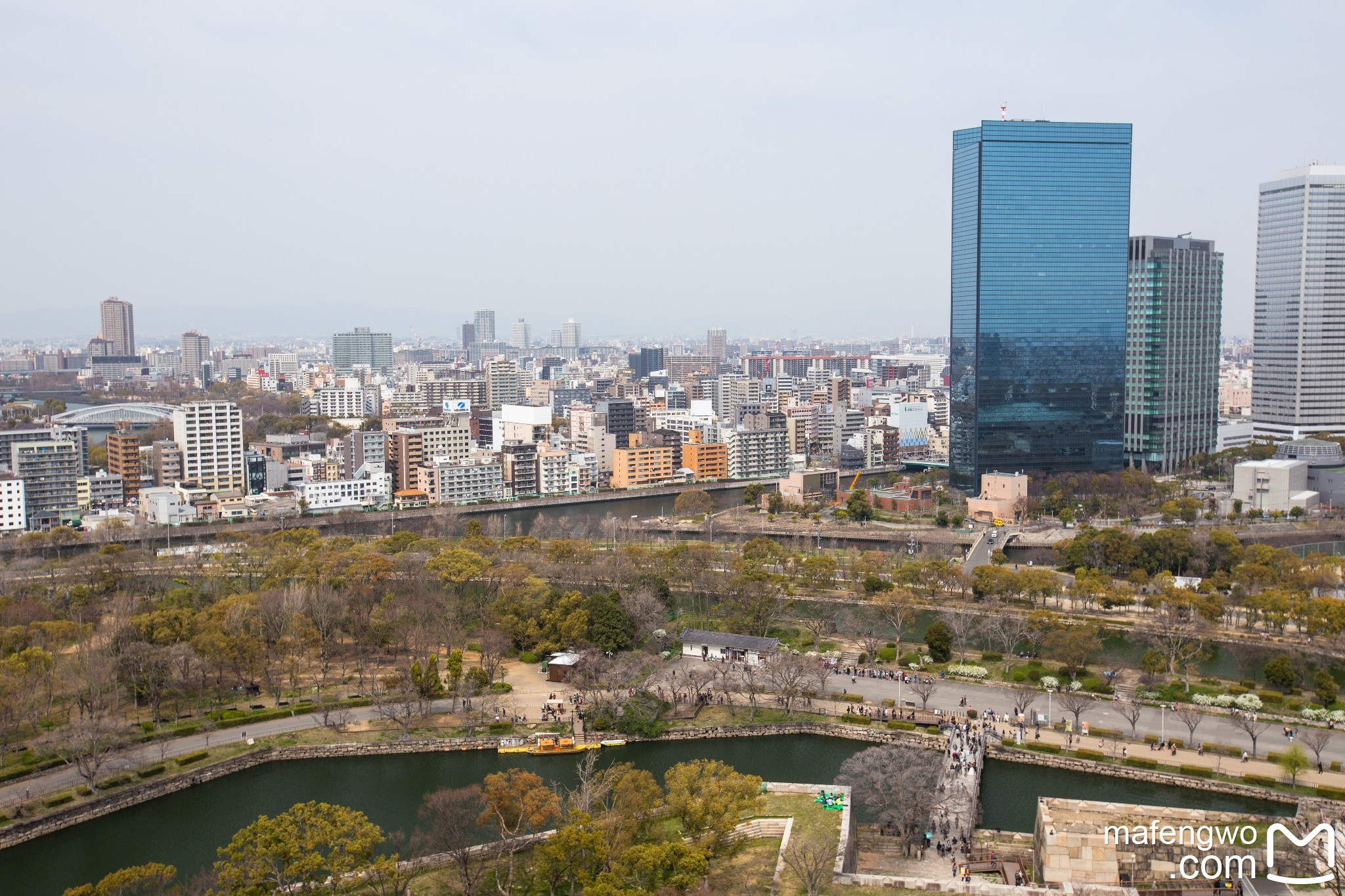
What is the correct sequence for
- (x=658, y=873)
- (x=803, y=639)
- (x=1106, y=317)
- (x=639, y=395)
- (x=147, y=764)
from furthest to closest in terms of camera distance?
→ (x=639, y=395), (x=1106, y=317), (x=803, y=639), (x=147, y=764), (x=658, y=873)

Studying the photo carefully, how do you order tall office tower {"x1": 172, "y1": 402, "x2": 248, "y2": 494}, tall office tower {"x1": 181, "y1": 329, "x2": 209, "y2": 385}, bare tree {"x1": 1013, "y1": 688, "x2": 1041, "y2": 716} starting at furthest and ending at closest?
1. tall office tower {"x1": 181, "y1": 329, "x2": 209, "y2": 385}
2. tall office tower {"x1": 172, "y1": 402, "x2": 248, "y2": 494}
3. bare tree {"x1": 1013, "y1": 688, "x2": 1041, "y2": 716}

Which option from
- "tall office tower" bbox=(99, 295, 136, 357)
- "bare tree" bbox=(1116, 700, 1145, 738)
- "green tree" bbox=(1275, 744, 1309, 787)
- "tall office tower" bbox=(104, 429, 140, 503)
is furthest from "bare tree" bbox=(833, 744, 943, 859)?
"tall office tower" bbox=(99, 295, 136, 357)

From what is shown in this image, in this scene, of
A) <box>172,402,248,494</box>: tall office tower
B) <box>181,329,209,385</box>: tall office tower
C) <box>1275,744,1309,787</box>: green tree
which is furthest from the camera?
<box>181,329,209,385</box>: tall office tower

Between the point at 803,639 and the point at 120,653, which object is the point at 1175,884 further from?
the point at 120,653

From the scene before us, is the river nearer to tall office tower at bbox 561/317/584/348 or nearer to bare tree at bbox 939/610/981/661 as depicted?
bare tree at bbox 939/610/981/661

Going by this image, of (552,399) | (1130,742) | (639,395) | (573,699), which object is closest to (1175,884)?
(1130,742)

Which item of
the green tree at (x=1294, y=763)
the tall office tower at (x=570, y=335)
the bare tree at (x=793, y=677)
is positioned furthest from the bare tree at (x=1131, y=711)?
the tall office tower at (x=570, y=335)
